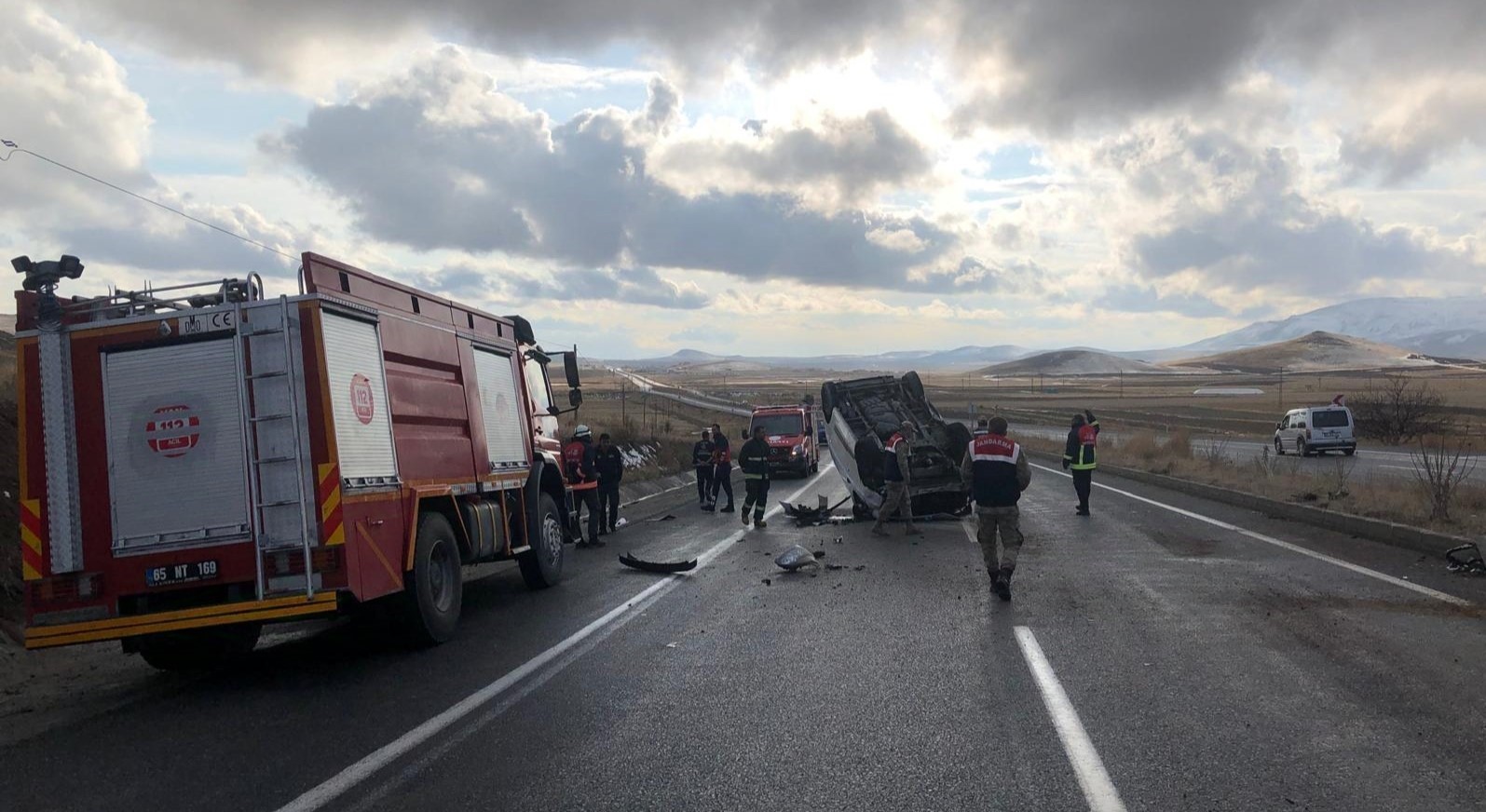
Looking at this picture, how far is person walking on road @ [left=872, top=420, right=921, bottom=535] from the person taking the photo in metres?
16.5

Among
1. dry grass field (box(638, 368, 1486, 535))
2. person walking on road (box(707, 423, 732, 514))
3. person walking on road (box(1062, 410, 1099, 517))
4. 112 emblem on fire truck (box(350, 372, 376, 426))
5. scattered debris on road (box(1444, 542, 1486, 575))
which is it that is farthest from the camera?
person walking on road (box(707, 423, 732, 514))

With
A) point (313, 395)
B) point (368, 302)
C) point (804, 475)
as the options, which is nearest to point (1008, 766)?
point (313, 395)

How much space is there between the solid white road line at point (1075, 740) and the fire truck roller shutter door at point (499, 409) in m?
5.63

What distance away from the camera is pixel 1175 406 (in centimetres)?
8662

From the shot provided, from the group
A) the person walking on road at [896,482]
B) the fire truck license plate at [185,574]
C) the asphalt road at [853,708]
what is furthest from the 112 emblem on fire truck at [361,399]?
the person walking on road at [896,482]

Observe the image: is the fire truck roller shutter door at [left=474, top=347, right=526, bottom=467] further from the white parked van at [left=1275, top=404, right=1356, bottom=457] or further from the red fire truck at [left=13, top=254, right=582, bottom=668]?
the white parked van at [left=1275, top=404, right=1356, bottom=457]

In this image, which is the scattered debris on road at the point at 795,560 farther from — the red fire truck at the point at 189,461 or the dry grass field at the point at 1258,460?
the dry grass field at the point at 1258,460

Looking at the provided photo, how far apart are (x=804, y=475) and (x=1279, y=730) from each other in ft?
86.9

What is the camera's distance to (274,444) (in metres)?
7.45

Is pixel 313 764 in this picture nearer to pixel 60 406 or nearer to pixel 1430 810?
pixel 60 406

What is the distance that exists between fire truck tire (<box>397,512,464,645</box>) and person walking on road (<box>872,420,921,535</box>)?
838 cm

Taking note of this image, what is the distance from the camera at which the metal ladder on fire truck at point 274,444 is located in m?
7.38

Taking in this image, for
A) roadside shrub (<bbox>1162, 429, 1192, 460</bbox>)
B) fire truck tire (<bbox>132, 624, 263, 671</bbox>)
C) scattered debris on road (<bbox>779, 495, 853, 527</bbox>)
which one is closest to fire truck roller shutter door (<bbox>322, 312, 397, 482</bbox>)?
fire truck tire (<bbox>132, 624, 263, 671</bbox>)

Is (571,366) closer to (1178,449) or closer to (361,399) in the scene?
(361,399)
